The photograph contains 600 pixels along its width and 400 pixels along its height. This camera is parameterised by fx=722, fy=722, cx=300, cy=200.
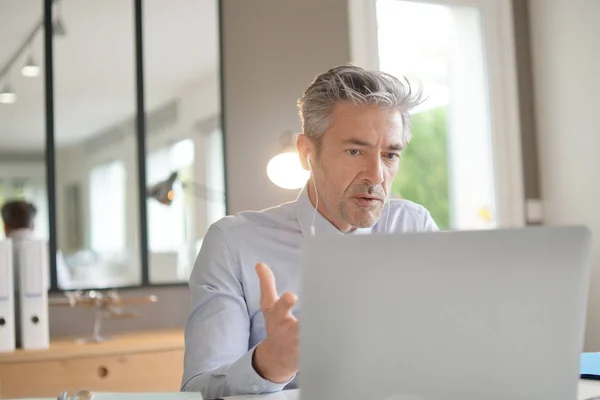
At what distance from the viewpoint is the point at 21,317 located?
7.63 feet

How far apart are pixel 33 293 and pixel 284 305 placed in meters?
1.52

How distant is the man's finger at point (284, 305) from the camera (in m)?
1.06

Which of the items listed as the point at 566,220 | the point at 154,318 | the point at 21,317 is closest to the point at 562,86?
the point at 566,220

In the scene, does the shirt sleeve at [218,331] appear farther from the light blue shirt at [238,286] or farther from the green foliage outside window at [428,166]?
the green foliage outside window at [428,166]

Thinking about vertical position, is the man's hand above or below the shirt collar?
below

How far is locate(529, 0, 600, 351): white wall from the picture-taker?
324 centimetres

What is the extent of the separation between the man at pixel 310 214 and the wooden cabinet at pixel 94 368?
0.83m

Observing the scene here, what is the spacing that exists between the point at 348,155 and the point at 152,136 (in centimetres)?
137

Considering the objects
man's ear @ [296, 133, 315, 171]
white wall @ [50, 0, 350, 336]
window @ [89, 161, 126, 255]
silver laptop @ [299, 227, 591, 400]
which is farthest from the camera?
white wall @ [50, 0, 350, 336]

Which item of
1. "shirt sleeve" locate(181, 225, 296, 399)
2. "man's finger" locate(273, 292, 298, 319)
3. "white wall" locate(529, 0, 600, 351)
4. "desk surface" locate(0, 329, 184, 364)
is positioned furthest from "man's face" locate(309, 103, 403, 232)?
"white wall" locate(529, 0, 600, 351)

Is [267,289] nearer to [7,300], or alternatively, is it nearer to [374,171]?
[374,171]

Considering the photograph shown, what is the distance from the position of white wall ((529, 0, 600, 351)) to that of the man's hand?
243 cm

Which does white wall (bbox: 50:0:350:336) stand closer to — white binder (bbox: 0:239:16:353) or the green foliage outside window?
white binder (bbox: 0:239:16:353)

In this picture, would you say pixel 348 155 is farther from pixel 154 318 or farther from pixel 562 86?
pixel 562 86
